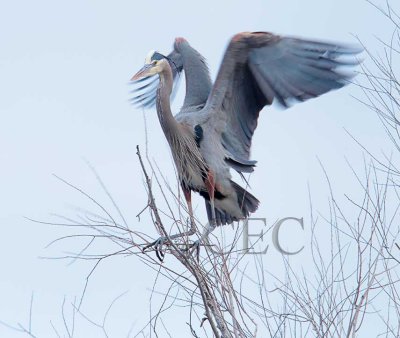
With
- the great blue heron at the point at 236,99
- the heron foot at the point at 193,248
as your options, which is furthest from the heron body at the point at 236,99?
the heron foot at the point at 193,248

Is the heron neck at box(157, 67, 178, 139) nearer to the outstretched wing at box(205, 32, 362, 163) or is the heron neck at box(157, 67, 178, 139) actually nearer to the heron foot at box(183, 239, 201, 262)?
the outstretched wing at box(205, 32, 362, 163)

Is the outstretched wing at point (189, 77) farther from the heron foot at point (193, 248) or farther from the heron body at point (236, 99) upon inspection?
the heron foot at point (193, 248)

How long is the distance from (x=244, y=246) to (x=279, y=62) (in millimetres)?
2212

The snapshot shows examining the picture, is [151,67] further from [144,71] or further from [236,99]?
[236,99]

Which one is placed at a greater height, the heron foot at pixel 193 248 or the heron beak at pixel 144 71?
the heron beak at pixel 144 71

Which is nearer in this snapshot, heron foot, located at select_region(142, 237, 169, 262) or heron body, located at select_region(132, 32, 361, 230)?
heron foot, located at select_region(142, 237, 169, 262)

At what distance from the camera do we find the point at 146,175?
469 centimetres

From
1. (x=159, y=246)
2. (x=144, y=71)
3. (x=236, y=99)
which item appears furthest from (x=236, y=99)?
(x=159, y=246)

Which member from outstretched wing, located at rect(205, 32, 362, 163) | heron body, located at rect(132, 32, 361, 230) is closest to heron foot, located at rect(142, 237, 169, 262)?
heron body, located at rect(132, 32, 361, 230)

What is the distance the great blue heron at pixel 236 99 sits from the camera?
24.6 ft

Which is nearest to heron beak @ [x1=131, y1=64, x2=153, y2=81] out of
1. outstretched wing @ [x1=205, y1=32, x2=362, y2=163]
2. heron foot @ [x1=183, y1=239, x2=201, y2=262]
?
outstretched wing @ [x1=205, y1=32, x2=362, y2=163]

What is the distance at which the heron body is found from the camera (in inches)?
296

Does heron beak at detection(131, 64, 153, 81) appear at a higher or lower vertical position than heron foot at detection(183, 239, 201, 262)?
higher

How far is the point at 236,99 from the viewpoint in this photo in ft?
25.6
